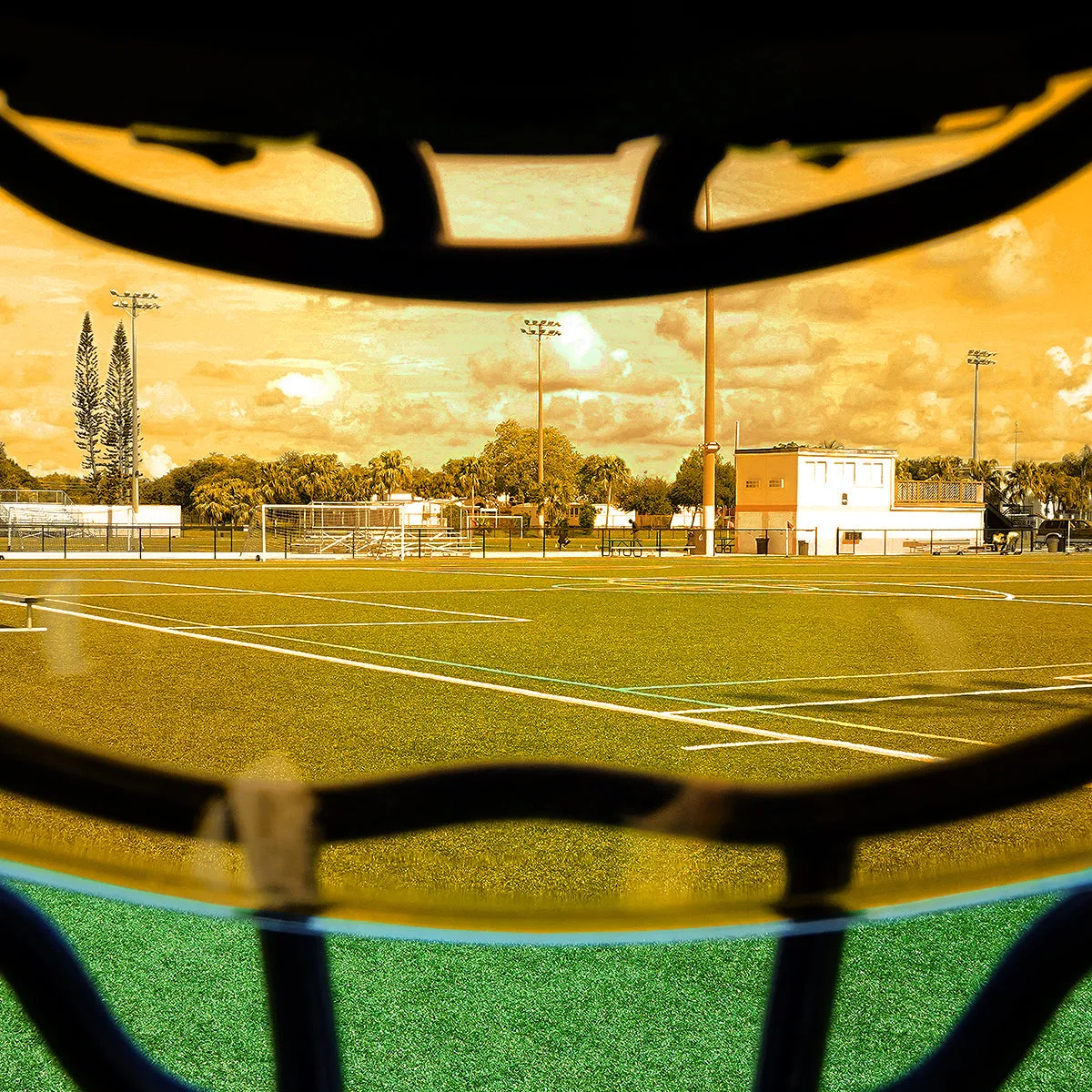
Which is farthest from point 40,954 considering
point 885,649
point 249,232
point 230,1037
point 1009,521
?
point 1009,521

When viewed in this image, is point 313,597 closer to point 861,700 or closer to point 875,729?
point 861,700

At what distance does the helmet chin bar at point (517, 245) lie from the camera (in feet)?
1.23

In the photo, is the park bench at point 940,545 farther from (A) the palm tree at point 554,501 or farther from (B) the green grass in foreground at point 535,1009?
(A) the palm tree at point 554,501

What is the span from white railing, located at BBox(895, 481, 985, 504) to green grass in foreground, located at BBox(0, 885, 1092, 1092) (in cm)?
2467

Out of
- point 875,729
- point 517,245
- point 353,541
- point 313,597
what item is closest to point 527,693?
point 875,729

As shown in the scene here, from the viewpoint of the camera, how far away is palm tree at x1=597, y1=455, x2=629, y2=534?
645 mm

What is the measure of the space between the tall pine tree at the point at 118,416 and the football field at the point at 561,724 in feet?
0.45

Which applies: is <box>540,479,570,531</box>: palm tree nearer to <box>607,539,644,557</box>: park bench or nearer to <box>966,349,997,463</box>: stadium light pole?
<box>966,349,997,463</box>: stadium light pole

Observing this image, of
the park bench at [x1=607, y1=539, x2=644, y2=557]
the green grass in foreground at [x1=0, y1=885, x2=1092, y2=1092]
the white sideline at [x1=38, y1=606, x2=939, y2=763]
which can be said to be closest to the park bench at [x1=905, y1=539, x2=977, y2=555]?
the park bench at [x1=607, y1=539, x2=644, y2=557]

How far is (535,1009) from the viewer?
2.71 metres

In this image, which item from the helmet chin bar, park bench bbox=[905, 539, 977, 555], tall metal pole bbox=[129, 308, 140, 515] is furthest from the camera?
park bench bbox=[905, 539, 977, 555]

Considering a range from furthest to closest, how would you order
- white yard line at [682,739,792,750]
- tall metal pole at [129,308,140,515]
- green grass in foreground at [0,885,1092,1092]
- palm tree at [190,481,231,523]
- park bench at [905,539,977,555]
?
park bench at [905,539,977,555] < white yard line at [682,739,792,750] < green grass in foreground at [0,885,1092,1092] < palm tree at [190,481,231,523] < tall metal pole at [129,308,140,515]

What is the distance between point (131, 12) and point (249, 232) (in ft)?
0.33

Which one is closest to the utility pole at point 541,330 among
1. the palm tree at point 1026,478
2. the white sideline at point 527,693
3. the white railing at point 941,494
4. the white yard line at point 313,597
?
the palm tree at point 1026,478
